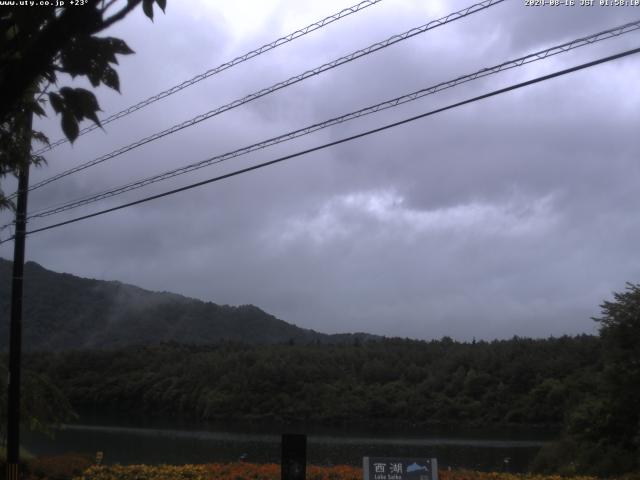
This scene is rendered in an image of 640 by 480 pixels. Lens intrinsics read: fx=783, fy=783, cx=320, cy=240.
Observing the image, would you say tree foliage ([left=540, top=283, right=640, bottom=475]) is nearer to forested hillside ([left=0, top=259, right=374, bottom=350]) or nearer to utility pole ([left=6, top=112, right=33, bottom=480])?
utility pole ([left=6, top=112, right=33, bottom=480])

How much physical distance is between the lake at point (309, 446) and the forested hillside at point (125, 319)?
5231 centimetres

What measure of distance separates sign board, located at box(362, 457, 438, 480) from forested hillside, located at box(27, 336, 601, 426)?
22860 mm

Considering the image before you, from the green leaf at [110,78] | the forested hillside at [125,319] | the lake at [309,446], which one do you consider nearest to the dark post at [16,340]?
the lake at [309,446]

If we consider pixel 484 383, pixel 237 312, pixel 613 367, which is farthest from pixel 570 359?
pixel 237 312

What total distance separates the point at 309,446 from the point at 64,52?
75.5 ft

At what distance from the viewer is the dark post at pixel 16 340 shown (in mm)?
13781

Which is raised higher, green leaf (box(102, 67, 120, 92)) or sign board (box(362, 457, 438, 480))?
green leaf (box(102, 67, 120, 92))

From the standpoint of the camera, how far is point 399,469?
10695 millimetres

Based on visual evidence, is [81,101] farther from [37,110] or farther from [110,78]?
[37,110]

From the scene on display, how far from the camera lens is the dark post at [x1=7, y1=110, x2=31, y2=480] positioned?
13.8 meters

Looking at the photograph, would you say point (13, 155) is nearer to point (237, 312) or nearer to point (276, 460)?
point (276, 460)

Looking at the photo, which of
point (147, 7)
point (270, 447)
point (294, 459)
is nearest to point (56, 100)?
point (147, 7)

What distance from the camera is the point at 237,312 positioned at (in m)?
130

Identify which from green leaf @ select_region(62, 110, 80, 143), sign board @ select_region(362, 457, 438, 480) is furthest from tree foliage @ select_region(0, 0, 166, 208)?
sign board @ select_region(362, 457, 438, 480)
